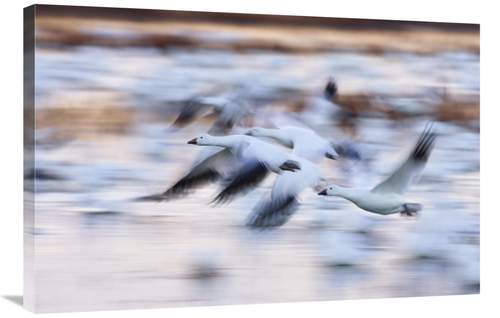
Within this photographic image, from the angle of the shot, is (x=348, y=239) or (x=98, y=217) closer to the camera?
(x=98, y=217)

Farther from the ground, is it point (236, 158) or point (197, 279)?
point (236, 158)

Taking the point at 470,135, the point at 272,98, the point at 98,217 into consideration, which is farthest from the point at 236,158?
the point at 470,135

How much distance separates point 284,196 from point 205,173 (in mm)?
598

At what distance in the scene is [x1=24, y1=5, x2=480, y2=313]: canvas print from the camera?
8148 mm

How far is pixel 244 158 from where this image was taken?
8.57m

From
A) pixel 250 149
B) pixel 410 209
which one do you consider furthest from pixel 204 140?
pixel 410 209

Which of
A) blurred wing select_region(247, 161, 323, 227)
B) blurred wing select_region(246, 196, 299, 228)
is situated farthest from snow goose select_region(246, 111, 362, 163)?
blurred wing select_region(246, 196, 299, 228)

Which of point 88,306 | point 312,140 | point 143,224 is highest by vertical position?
point 312,140

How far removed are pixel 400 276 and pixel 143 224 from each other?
1.93m

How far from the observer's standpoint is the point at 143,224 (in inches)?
326

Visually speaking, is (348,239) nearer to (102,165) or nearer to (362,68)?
(362,68)

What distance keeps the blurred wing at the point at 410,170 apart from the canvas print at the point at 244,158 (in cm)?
1

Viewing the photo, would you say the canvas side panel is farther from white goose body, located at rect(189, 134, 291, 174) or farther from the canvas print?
white goose body, located at rect(189, 134, 291, 174)

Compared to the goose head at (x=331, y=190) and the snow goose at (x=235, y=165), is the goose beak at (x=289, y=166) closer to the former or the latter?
the snow goose at (x=235, y=165)
